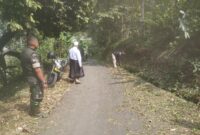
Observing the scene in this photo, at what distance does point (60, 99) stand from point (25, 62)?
3.40 meters

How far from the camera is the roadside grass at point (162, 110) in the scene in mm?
10656

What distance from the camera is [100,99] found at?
15062 mm

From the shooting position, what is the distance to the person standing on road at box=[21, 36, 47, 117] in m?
11.6

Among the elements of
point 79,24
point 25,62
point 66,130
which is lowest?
point 66,130

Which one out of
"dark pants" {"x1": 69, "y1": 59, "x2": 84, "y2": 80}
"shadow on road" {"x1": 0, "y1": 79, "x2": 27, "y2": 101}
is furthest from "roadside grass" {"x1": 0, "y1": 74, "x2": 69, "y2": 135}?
"dark pants" {"x1": 69, "y1": 59, "x2": 84, "y2": 80}

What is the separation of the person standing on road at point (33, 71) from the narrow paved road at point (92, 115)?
1.84 ft

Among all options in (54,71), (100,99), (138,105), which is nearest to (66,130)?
(138,105)

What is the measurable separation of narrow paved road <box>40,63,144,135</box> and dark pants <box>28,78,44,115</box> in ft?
1.55

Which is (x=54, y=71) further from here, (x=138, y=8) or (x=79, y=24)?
(x=138, y=8)

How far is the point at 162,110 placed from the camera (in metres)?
12.7

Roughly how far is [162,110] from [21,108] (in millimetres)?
3927

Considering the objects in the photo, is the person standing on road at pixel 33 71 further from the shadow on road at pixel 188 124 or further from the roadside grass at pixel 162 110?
the shadow on road at pixel 188 124

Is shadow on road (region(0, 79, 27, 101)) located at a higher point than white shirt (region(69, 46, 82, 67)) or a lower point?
lower

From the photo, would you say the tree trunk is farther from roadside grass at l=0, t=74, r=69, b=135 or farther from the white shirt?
the white shirt
